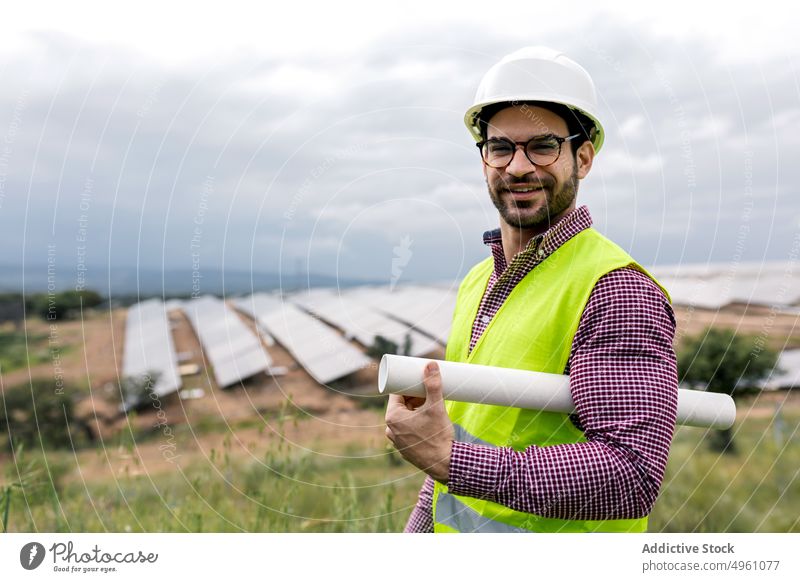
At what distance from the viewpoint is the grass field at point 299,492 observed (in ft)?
17.1

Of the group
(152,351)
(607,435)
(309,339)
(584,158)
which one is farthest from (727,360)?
(607,435)

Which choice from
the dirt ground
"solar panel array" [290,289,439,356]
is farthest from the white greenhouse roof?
"solar panel array" [290,289,439,356]

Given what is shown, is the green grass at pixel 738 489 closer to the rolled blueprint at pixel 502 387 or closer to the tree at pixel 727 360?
the tree at pixel 727 360

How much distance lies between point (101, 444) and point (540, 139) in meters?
3.36

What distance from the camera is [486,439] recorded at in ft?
9.64

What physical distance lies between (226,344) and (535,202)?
22.6 ft

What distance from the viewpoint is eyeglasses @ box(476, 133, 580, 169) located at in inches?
120

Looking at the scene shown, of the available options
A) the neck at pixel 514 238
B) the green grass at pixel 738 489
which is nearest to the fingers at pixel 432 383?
the neck at pixel 514 238

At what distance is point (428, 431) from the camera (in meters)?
2.53

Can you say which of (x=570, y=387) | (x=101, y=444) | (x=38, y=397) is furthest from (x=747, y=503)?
(x=38, y=397)

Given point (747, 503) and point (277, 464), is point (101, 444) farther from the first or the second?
point (747, 503)

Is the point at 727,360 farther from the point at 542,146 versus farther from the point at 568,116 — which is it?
the point at 542,146

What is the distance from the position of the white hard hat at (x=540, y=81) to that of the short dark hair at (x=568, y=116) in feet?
0.08
